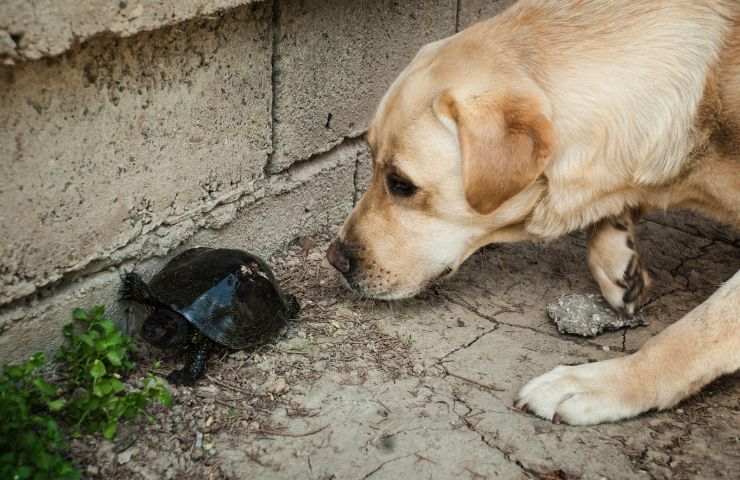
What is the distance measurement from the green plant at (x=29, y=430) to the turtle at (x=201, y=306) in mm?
451

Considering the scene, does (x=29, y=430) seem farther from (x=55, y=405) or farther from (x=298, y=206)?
(x=298, y=206)

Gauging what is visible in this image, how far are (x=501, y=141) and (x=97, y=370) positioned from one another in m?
1.43

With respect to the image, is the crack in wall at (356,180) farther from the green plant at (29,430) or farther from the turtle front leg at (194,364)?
the green plant at (29,430)

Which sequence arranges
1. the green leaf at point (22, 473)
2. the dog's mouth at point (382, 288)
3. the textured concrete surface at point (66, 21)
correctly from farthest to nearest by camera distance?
the dog's mouth at point (382, 288), the textured concrete surface at point (66, 21), the green leaf at point (22, 473)

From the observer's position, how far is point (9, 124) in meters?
2.35

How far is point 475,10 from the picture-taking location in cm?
427

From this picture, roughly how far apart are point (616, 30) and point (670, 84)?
10.0 inches

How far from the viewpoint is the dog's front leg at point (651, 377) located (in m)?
2.69

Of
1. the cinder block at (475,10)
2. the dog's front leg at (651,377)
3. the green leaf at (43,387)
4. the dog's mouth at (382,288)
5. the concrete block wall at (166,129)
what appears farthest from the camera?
the cinder block at (475,10)

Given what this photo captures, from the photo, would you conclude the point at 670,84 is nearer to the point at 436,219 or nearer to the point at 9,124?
the point at 436,219

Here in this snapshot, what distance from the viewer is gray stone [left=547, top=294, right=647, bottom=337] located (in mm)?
3227


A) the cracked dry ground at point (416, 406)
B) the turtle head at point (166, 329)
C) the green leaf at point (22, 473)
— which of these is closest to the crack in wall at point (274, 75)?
the cracked dry ground at point (416, 406)

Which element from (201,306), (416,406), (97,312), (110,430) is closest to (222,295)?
Result: (201,306)

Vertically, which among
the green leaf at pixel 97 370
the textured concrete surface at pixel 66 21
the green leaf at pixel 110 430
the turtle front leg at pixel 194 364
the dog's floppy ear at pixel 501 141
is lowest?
the turtle front leg at pixel 194 364
